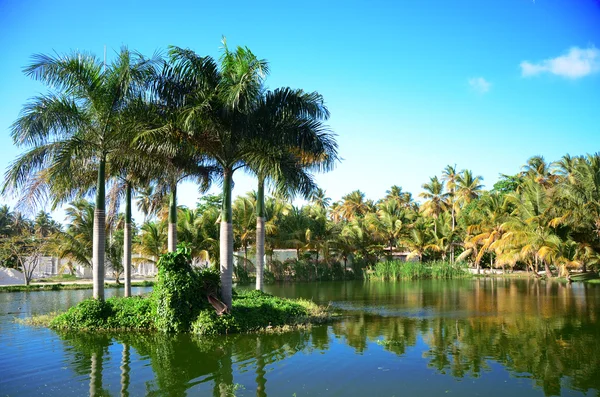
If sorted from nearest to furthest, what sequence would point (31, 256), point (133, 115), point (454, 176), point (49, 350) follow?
point (49, 350), point (133, 115), point (31, 256), point (454, 176)

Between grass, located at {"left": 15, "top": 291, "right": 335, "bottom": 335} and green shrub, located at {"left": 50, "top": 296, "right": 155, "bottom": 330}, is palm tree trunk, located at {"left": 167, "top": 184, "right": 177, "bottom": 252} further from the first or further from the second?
green shrub, located at {"left": 50, "top": 296, "right": 155, "bottom": 330}

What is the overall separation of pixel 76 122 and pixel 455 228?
41134 millimetres

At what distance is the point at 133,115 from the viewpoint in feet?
48.7

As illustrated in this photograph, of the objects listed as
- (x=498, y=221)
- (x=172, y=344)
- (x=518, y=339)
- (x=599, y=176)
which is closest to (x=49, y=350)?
(x=172, y=344)

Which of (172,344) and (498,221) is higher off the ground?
(498,221)

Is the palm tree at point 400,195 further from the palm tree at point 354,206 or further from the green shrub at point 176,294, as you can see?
the green shrub at point 176,294

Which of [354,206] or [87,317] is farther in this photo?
[354,206]

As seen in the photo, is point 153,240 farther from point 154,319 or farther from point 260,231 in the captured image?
point 154,319

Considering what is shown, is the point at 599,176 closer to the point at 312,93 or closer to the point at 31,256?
the point at 312,93

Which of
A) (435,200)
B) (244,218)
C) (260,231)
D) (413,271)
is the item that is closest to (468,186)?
(435,200)

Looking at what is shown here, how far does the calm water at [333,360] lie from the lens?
28.2 ft

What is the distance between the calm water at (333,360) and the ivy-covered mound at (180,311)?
1.70ft

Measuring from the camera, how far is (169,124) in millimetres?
13930

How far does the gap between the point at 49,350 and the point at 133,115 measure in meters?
6.98
